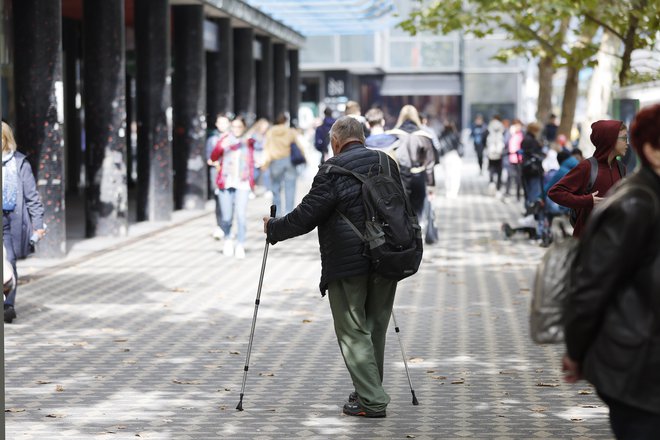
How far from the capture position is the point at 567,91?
102ft

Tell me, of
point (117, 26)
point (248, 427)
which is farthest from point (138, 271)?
point (248, 427)

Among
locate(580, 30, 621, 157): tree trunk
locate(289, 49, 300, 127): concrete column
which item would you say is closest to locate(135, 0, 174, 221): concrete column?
locate(580, 30, 621, 157): tree trunk

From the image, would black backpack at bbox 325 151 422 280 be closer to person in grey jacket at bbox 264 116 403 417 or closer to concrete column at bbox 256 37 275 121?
person in grey jacket at bbox 264 116 403 417

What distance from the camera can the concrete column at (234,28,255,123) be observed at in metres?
33.1

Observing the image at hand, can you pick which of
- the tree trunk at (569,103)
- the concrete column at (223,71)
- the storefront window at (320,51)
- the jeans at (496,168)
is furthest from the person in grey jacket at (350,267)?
the storefront window at (320,51)

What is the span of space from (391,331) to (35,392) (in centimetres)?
351

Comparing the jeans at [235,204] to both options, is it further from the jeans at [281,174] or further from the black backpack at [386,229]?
Result: the black backpack at [386,229]

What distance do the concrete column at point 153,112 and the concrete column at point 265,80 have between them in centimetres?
1322

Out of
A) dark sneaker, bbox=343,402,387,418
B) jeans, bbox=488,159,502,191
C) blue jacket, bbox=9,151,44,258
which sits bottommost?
jeans, bbox=488,159,502,191

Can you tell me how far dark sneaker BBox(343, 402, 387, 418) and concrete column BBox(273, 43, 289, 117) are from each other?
104 ft

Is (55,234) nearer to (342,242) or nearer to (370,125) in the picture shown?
(370,125)

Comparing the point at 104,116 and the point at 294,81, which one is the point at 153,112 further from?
the point at 294,81

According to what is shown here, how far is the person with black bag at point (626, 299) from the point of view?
4.13m

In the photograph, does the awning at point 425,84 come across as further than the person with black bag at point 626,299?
Yes
